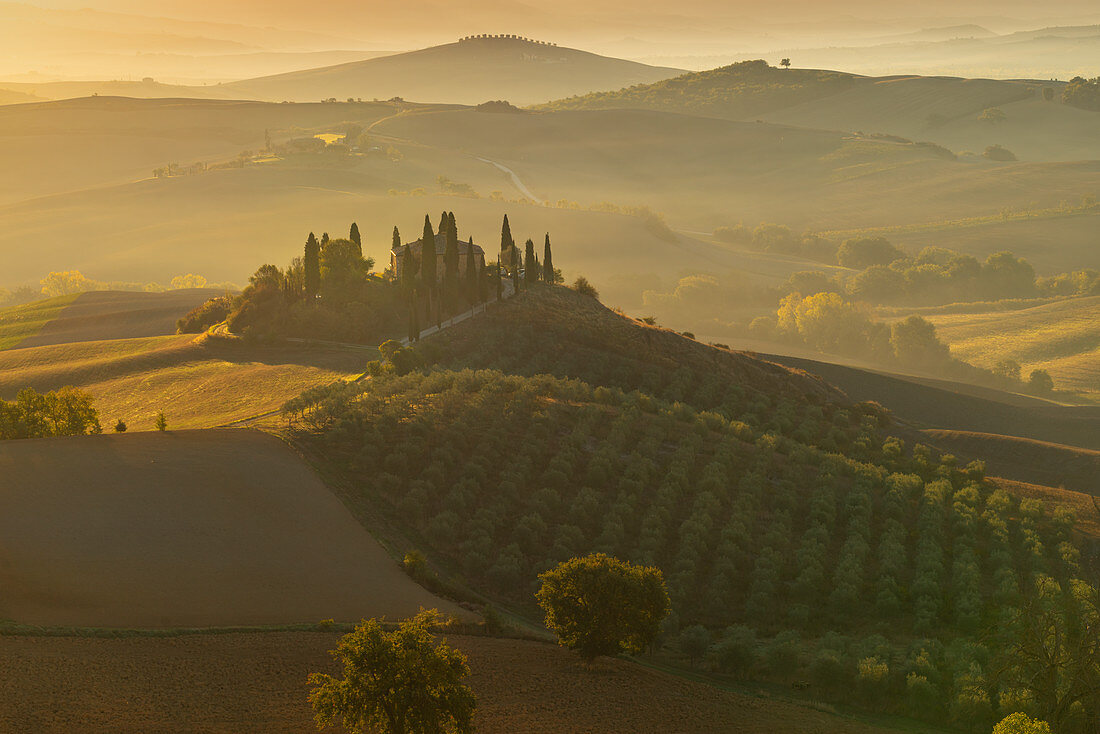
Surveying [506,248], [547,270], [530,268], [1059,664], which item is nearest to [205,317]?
[506,248]

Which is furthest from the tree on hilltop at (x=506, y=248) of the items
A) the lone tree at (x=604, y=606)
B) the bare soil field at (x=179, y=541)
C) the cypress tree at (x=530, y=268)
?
the lone tree at (x=604, y=606)

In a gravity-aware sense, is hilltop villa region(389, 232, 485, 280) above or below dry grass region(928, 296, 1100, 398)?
above

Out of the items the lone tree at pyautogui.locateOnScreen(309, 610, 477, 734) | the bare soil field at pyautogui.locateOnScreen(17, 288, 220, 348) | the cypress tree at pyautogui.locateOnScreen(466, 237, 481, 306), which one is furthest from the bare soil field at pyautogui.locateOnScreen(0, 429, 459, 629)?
the bare soil field at pyautogui.locateOnScreen(17, 288, 220, 348)

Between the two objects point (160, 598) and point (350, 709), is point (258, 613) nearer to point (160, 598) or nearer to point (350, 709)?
point (160, 598)

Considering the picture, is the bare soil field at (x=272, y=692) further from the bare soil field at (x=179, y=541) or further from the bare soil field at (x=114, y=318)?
the bare soil field at (x=114, y=318)

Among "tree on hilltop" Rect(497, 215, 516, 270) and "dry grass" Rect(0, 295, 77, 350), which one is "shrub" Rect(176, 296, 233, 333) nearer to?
"dry grass" Rect(0, 295, 77, 350)

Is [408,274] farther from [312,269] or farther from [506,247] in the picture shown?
[506,247]
